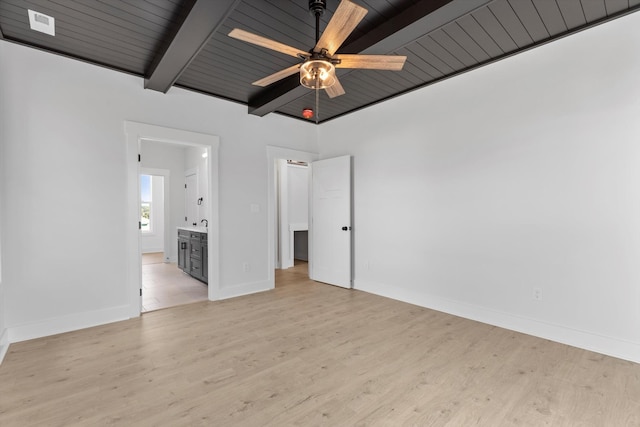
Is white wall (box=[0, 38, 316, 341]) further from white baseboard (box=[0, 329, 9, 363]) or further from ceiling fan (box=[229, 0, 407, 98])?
ceiling fan (box=[229, 0, 407, 98])

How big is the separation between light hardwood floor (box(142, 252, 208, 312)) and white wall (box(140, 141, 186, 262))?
3.78ft

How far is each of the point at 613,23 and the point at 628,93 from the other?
611mm

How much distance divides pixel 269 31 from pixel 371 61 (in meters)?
1.08

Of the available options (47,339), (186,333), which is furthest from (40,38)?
(186,333)

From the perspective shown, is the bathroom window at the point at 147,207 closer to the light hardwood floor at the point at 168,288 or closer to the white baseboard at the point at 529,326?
the light hardwood floor at the point at 168,288

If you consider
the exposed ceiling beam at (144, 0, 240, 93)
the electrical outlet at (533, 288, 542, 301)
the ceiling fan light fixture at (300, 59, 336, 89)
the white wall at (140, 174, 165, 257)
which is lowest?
the electrical outlet at (533, 288, 542, 301)

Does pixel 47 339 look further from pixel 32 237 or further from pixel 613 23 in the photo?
pixel 613 23

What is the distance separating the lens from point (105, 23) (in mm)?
2500

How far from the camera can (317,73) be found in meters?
2.11

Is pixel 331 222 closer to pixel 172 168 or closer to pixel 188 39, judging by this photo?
pixel 188 39

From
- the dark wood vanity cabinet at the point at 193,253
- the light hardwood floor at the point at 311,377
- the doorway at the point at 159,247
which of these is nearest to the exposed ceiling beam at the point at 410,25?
the light hardwood floor at the point at 311,377

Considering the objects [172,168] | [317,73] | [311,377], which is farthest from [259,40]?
[172,168]

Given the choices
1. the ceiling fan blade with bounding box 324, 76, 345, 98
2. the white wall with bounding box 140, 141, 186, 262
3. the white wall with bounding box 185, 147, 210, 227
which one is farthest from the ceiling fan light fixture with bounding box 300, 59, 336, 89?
the white wall with bounding box 140, 141, 186, 262

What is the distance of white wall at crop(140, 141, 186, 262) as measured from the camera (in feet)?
23.5
